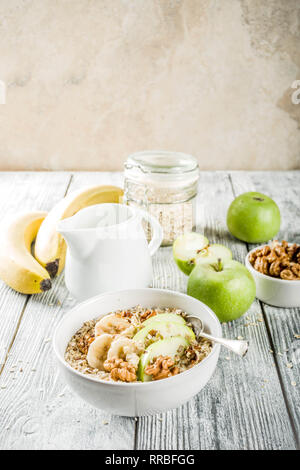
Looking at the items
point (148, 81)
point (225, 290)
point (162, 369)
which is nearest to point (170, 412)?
point (162, 369)

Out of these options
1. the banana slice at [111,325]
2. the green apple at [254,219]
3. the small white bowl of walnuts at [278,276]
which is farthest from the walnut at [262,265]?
the banana slice at [111,325]

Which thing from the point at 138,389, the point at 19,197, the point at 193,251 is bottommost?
the point at 19,197

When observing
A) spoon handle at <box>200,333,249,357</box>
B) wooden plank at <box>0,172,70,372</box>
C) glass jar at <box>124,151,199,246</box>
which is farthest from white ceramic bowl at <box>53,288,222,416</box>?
glass jar at <box>124,151,199,246</box>

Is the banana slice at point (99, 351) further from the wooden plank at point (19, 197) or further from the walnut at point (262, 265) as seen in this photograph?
the walnut at point (262, 265)

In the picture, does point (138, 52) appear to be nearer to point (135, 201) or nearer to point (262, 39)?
point (262, 39)

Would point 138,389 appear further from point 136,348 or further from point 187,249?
point 187,249

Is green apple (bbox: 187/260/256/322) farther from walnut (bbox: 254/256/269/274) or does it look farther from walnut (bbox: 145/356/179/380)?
walnut (bbox: 145/356/179/380)
